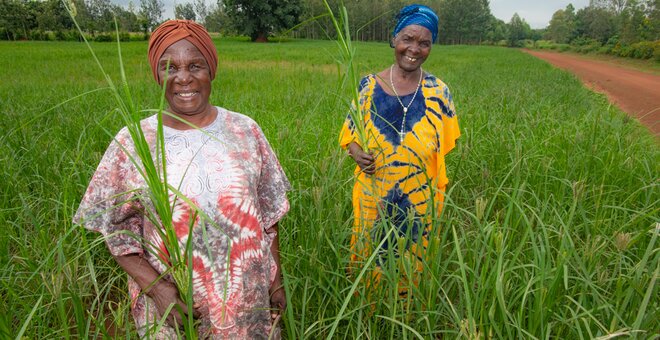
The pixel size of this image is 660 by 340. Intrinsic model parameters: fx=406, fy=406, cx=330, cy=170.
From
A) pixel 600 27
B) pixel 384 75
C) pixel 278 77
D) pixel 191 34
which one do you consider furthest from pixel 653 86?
pixel 600 27

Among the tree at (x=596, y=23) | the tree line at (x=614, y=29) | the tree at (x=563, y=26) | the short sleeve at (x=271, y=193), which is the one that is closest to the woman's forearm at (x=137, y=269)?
the short sleeve at (x=271, y=193)

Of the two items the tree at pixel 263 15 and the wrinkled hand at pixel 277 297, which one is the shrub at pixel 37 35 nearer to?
the tree at pixel 263 15

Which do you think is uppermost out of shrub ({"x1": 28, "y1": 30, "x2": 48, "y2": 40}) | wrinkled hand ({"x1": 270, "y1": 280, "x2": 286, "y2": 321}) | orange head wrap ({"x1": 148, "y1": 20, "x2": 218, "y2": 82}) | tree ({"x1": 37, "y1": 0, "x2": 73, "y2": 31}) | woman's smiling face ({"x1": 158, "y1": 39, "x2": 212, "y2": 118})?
shrub ({"x1": 28, "y1": 30, "x2": 48, "y2": 40})

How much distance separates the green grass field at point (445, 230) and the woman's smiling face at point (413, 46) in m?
0.44

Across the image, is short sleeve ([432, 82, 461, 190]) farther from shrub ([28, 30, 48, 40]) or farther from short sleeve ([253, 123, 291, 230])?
shrub ([28, 30, 48, 40])

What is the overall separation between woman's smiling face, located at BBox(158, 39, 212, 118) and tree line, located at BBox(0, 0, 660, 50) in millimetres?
104

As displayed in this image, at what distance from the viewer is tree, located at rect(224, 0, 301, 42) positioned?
32.8 metres

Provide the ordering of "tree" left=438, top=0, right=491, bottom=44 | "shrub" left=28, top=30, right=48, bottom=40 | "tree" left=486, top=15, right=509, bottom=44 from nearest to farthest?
"shrub" left=28, top=30, right=48, bottom=40 → "tree" left=438, top=0, right=491, bottom=44 → "tree" left=486, top=15, right=509, bottom=44

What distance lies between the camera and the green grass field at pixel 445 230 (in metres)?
0.97

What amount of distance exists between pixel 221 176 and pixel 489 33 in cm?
7526

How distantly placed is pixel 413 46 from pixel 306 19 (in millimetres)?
687

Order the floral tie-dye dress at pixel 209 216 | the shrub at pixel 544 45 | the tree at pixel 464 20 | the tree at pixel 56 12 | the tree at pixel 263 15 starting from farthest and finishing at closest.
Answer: the tree at pixel 464 20 → the shrub at pixel 544 45 → the tree at pixel 263 15 → the floral tie-dye dress at pixel 209 216 → the tree at pixel 56 12

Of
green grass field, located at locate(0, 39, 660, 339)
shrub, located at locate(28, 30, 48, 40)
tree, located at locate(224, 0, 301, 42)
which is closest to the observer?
green grass field, located at locate(0, 39, 660, 339)

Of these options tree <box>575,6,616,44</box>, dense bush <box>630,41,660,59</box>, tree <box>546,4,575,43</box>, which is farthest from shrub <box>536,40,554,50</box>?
dense bush <box>630,41,660,59</box>
